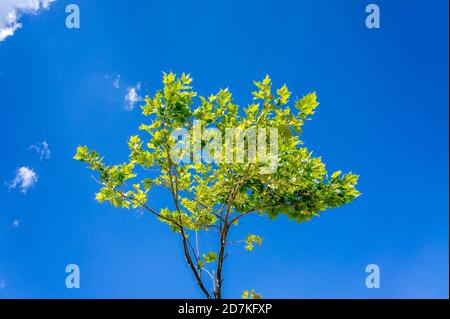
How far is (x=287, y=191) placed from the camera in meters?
6.55

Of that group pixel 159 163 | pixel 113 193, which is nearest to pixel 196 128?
pixel 159 163

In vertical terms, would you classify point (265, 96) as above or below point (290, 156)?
above
